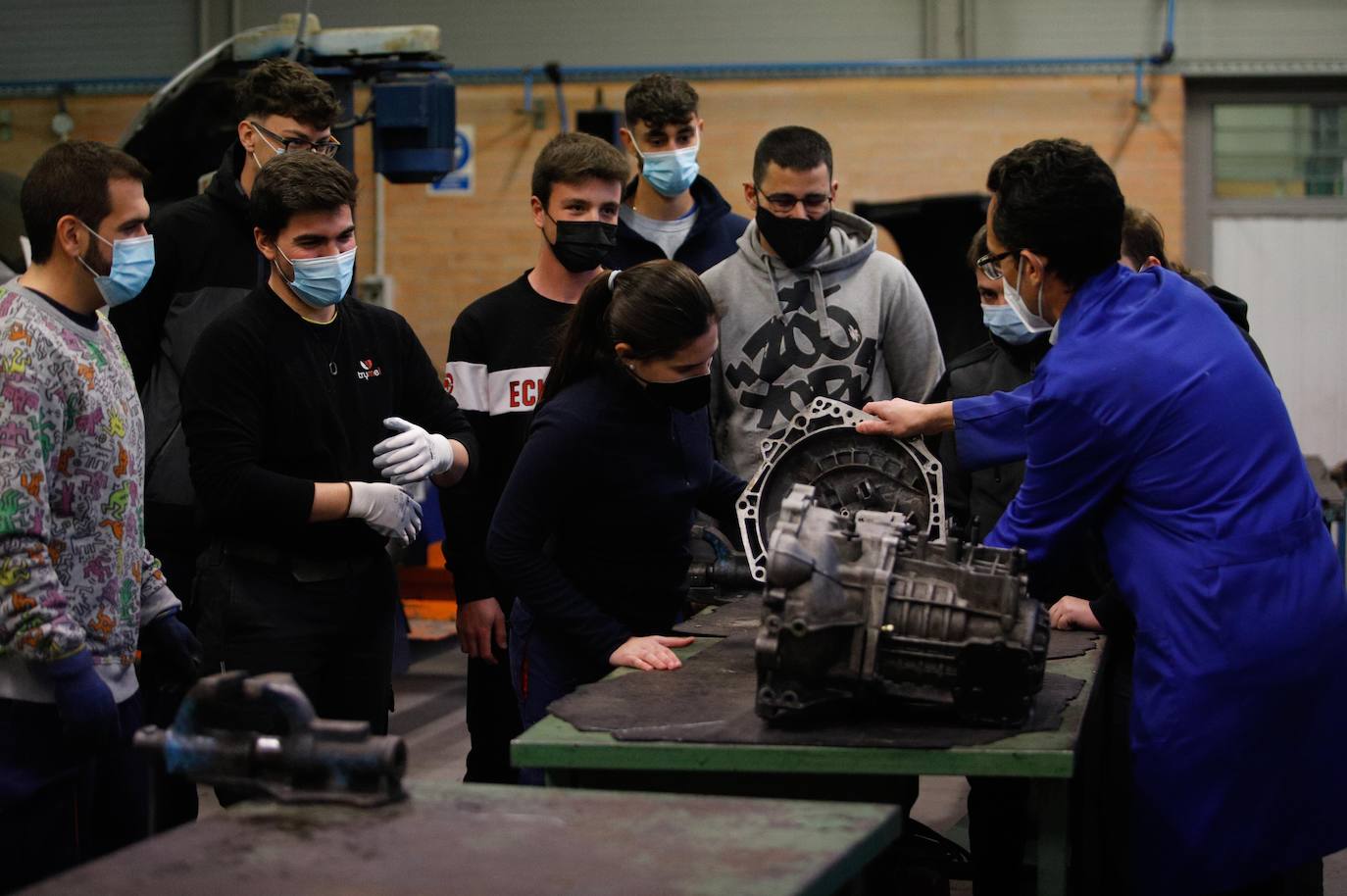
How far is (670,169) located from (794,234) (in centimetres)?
47

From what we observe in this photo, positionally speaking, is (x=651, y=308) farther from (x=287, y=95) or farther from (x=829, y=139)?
(x=829, y=139)

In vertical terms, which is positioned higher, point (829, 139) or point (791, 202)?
point (829, 139)

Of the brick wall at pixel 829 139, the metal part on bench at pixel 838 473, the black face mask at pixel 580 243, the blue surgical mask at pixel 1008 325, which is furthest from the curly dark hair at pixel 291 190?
the brick wall at pixel 829 139

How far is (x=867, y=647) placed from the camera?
2086 millimetres

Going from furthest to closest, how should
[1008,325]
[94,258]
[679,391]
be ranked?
[1008,325]
[679,391]
[94,258]

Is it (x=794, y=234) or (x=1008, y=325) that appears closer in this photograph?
(x=1008, y=325)

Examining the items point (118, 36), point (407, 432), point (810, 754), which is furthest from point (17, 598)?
point (118, 36)

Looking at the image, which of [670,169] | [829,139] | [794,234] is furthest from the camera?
[829,139]

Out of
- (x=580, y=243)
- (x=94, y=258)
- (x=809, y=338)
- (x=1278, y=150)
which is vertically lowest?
(x=809, y=338)

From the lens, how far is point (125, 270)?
254 cm

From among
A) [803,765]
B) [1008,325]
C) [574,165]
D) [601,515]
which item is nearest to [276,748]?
[803,765]

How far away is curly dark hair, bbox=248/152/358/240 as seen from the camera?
2.74 meters

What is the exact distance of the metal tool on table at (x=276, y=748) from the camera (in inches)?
64.6

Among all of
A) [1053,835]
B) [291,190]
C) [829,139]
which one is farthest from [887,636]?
[829,139]
